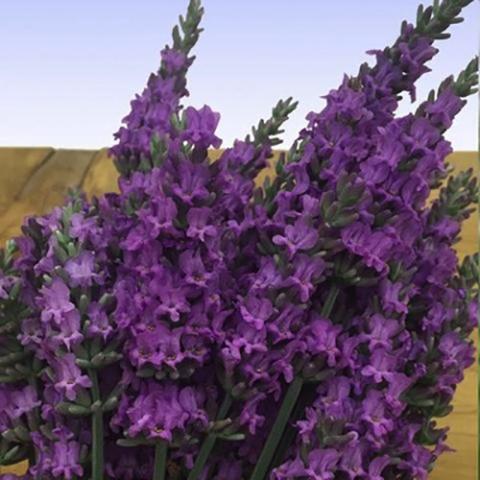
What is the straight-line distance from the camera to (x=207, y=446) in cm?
78

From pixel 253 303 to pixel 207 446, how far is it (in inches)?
3.9

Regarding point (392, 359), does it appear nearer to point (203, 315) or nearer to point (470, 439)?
point (203, 315)

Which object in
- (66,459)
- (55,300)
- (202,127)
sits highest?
(202,127)

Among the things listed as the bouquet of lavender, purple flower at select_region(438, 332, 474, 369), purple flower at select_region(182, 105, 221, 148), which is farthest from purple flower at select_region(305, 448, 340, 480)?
purple flower at select_region(182, 105, 221, 148)

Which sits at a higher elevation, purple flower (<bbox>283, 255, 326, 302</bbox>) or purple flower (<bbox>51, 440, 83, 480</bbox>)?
purple flower (<bbox>283, 255, 326, 302</bbox>)

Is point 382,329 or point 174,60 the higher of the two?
point 174,60

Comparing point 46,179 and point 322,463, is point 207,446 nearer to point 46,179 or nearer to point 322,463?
point 322,463

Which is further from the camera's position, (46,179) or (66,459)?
(46,179)

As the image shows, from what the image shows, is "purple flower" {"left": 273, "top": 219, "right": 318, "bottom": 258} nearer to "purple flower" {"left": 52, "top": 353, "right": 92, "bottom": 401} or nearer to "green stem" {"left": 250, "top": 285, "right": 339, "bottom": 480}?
"green stem" {"left": 250, "top": 285, "right": 339, "bottom": 480}

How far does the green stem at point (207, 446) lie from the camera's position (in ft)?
2.54

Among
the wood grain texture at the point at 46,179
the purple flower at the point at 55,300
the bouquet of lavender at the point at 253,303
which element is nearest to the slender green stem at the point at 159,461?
the bouquet of lavender at the point at 253,303

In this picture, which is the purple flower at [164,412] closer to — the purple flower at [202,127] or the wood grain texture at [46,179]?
the purple flower at [202,127]

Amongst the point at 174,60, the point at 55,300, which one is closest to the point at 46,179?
the point at 174,60

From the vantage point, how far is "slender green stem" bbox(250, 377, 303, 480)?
31.0 inches
